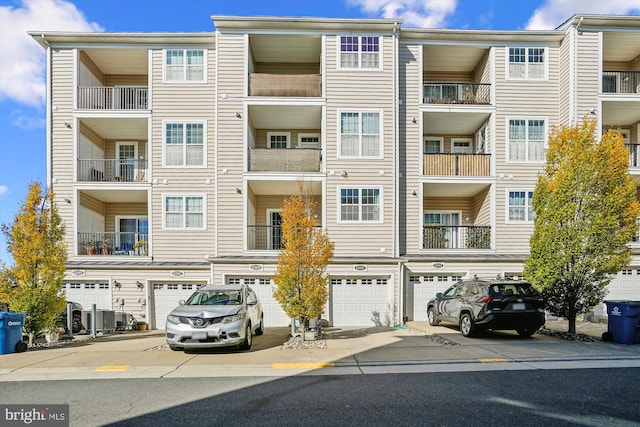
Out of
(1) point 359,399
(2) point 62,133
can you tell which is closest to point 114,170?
(2) point 62,133

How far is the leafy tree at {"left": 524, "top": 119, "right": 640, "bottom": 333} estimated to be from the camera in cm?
1155

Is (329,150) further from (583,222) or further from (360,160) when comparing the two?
(583,222)

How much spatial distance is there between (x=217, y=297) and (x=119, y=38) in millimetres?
12016

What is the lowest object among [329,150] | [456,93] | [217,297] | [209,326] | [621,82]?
[209,326]

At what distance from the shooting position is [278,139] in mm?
18844

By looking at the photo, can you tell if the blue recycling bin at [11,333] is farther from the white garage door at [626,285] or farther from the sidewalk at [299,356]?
the white garage door at [626,285]

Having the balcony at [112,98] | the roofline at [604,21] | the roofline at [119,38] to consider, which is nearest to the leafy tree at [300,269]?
the roofline at [119,38]

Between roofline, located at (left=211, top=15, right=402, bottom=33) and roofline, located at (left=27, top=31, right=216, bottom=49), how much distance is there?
96 cm

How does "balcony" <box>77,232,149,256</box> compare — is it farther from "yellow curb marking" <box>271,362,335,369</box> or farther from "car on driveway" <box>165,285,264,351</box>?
"yellow curb marking" <box>271,362,335,369</box>

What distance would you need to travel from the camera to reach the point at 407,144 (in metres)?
17.1

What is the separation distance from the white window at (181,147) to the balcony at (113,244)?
335 cm

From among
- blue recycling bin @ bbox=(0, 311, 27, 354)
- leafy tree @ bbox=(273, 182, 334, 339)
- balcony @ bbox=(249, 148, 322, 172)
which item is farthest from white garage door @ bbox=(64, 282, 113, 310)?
leafy tree @ bbox=(273, 182, 334, 339)

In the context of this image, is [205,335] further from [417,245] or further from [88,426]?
[417,245]

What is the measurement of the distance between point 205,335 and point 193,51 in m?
12.4
